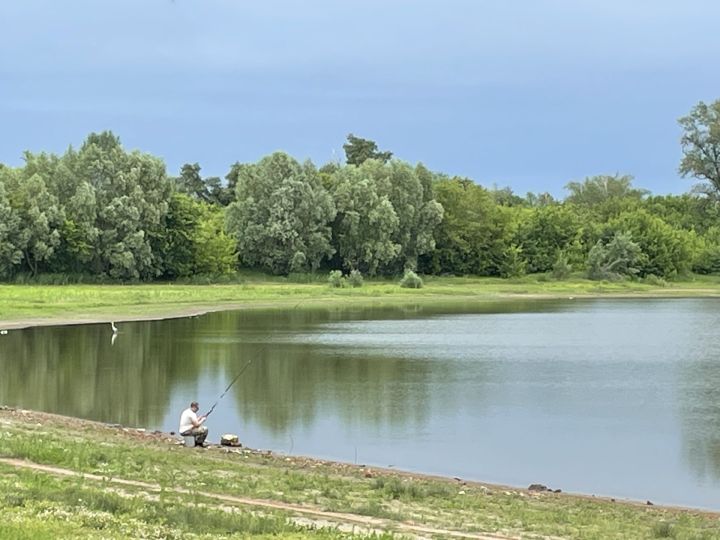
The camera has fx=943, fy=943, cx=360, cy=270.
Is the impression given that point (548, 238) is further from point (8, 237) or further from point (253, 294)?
point (8, 237)

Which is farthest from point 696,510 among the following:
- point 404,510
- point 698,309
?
point 698,309

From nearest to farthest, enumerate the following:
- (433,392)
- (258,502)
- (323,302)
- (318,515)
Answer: (318,515), (258,502), (433,392), (323,302)

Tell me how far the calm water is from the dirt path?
6.51 m

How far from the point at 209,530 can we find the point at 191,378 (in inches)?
875

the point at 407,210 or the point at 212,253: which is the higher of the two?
the point at 407,210

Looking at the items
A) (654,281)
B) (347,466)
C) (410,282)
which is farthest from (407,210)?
(347,466)

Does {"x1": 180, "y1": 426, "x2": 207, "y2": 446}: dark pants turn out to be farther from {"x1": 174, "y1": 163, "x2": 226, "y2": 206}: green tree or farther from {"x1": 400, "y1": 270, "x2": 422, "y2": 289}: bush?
{"x1": 174, "y1": 163, "x2": 226, "y2": 206}: green tree

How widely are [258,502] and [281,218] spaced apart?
82.9m

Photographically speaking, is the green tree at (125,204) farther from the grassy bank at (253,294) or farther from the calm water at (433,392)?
the calm water at (433,392)

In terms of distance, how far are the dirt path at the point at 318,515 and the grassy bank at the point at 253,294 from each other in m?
39.5

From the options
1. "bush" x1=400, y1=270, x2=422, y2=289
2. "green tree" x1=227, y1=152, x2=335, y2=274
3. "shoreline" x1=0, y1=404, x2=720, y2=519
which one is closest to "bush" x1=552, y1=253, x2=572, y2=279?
"bush" x1=400, y1=270, x2=422, y2=289

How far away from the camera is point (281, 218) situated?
310 ft

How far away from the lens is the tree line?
84625mm

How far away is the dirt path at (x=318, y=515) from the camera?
421 inches
